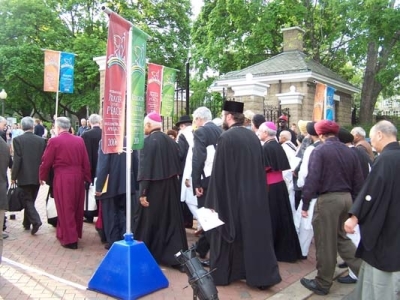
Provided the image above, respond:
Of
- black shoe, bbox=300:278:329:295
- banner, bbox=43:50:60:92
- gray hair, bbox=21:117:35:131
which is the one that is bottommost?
black shoe, bbox=300:278:329:295

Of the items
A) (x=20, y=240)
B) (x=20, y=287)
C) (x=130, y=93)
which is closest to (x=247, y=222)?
(x=130, y=93)

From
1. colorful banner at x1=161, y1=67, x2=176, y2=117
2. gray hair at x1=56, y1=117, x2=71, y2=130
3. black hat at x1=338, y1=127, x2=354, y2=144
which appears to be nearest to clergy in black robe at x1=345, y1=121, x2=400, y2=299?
black hat at x1=338, y1=127, x2=354, y2=144

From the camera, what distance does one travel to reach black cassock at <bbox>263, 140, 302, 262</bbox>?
5945 mm

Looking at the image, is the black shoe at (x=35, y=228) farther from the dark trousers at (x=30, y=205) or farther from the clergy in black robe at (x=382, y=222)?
the clergy in black robe at (x=382, y=222)

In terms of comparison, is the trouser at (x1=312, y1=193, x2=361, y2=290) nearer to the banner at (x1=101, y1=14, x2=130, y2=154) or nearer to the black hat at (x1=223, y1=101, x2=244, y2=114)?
the black hat at (x1=223, y1=101, x2=244, y2=114)

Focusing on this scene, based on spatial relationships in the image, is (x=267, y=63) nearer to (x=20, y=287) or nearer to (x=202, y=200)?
(x=202, y=200)

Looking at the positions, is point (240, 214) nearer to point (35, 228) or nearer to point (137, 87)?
point (137, 87)

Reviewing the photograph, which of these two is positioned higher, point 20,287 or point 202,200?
point 202,200

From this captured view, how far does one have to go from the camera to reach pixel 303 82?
1609cm

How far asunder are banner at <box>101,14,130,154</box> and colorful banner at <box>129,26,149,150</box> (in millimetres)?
133

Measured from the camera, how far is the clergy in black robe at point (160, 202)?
552 cm

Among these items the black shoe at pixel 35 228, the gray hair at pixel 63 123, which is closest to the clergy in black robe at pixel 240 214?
the gray hair at pixel 63 123

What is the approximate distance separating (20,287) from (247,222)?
2.72 m

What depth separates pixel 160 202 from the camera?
18.3ft
